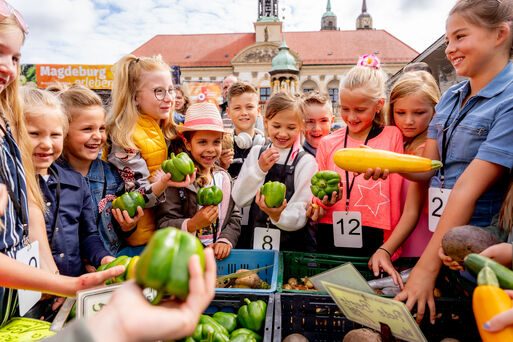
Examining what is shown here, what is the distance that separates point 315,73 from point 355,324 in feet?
126

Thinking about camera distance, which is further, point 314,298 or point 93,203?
point 93,203

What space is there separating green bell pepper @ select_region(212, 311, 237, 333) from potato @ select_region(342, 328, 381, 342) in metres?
0.55

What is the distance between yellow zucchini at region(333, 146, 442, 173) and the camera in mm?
→ 1816

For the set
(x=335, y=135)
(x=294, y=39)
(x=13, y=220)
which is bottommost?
(x=13, y=220)

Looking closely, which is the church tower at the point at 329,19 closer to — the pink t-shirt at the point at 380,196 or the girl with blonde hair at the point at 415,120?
the girl with blonde hair at the point at 415,120

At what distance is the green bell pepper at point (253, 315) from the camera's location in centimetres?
169

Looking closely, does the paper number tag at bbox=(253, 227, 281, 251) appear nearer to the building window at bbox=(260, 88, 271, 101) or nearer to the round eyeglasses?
the round eyeglasses

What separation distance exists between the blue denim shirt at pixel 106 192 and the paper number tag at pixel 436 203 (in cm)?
206

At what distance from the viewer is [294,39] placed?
4028 cm

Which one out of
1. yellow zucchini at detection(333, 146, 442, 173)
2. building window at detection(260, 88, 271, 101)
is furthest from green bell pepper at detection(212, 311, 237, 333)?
building window at detection(260, 88, 271, 101)

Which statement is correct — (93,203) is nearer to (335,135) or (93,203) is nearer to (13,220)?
(13,220)

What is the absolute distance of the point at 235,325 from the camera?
175 cm

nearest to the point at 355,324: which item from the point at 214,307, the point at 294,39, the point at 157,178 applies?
the point at 214,307

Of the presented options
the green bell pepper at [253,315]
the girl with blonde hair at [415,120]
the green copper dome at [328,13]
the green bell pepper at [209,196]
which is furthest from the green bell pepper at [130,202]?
the green copper dome at [328,13]
